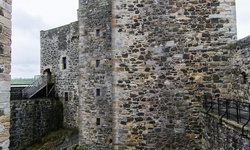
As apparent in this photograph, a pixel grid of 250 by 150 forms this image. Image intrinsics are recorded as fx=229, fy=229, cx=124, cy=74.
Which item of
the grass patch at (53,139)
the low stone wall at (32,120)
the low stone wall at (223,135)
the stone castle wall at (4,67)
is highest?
the stone castle wall at (4,67)

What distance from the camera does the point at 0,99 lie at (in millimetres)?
3127

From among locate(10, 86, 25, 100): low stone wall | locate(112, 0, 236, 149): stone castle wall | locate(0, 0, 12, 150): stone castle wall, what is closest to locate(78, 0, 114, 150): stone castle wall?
locate(112, 0, 236, 149): stone castle wall

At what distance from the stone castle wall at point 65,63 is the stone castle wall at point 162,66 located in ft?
31.3

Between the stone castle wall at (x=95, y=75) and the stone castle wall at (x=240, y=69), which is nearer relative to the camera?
the stone castle wall at (x=240, y=69)

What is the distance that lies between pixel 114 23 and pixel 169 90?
8.66 ft

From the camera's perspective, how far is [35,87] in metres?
17.4

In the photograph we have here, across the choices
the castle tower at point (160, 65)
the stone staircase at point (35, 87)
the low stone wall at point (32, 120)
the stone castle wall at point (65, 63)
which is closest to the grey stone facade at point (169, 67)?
the castle tower at point (160, 65)

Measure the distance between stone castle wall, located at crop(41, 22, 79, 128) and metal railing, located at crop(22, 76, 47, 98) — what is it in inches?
31.4

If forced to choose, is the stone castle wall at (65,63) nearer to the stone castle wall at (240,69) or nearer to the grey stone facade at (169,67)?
the grey stone facade at (169,67)

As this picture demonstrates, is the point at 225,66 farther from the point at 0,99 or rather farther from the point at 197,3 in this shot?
the point at 0,99


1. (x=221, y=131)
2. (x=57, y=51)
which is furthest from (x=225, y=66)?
(x=57, y=51)

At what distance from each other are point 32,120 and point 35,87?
10.7 feet

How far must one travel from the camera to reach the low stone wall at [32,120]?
545 inches

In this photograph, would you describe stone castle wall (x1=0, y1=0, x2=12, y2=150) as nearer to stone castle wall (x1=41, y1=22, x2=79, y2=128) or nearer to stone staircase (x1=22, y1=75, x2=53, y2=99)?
stone castle wall (x1=41, y1=22, x2=79, y2=128)
